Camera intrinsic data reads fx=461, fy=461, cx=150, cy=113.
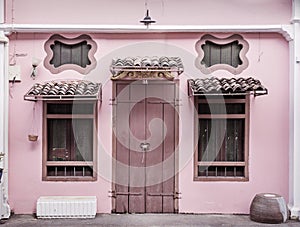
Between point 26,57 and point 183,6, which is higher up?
point 183,6

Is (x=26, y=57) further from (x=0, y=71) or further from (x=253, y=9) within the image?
(x=253, y=9)

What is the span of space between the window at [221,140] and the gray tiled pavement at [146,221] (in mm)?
670

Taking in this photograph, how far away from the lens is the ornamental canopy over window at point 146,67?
7082 millimetres

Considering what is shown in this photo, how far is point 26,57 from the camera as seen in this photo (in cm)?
766

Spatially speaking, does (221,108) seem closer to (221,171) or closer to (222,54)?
(222,54)

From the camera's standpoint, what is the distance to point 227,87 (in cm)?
703

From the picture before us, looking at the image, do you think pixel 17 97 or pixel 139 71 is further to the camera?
pixel 17 97

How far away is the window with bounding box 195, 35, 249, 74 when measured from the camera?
770 cm

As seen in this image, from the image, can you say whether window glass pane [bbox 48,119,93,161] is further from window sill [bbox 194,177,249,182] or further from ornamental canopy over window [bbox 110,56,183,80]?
window sill [bbox 194,177,249,182]

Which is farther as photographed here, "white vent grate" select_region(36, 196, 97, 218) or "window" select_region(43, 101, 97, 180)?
"window" select_region(43, 101, 97, 180)

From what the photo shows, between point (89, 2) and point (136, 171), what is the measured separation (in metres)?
2.91

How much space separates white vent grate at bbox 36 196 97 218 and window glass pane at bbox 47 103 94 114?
1.46 meters

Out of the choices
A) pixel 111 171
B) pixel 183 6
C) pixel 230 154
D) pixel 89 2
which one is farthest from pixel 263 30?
pixel 111 171

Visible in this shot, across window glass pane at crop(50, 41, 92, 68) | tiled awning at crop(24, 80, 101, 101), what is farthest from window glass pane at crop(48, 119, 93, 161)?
window glass pane at crop(50, 41, 92, 68)
